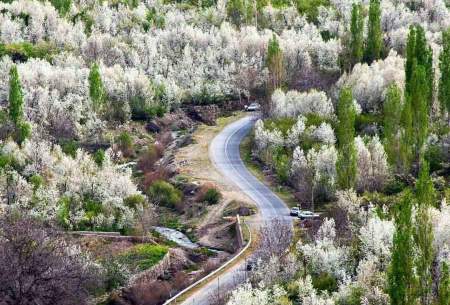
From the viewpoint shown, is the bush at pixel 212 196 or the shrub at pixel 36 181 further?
the bush at pixel 212 196

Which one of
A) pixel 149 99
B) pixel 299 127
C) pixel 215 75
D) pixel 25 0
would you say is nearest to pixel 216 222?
pixel 299 127

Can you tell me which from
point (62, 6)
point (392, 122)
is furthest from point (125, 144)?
point (62, 6)

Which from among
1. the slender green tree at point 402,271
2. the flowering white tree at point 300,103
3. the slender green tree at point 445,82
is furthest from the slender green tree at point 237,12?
the slender green tree at point 402,271

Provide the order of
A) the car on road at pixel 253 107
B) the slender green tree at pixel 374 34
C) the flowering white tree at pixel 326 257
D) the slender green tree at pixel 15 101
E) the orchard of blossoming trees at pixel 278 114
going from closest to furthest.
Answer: the orchard of blossoming trees at pixel 278 114
the flowering white tree at pixel 326 257
the slender green tree at pixel 15 101
the slender green tree at pixel 374 34
the car on road at pixel 253 107

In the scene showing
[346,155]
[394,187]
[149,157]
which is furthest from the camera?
[149,157]

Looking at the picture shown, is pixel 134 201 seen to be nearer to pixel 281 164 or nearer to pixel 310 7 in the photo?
pixel 281 164

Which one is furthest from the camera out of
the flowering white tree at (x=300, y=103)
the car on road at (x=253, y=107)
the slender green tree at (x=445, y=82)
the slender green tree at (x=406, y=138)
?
the car on road at (x=253, y=107)

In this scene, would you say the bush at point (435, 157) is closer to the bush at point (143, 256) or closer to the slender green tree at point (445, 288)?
the bush at point (143, 256)
